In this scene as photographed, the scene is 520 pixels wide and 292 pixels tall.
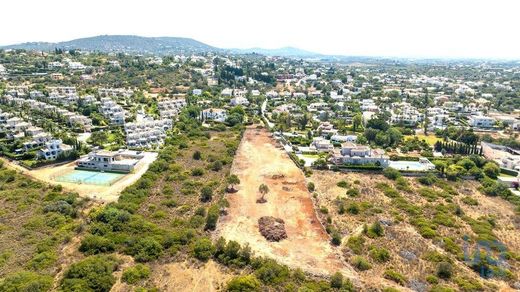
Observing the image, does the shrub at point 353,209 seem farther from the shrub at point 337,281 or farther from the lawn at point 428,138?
the lawn at point 428,138

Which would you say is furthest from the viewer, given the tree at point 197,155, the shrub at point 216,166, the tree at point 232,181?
the tree at point 197,155

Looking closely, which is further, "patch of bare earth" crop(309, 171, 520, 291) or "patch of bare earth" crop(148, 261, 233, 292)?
"patch of bare earth" crop(309, 171, 520, 291)

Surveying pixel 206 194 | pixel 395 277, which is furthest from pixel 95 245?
pixel 395 277

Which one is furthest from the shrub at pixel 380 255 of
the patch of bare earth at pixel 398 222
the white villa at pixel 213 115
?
the white villa at pixel 213 115

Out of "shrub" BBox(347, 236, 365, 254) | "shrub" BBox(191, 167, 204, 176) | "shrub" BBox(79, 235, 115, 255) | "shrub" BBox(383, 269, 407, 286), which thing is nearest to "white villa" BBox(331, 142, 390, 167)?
"shrub" BBox(191, 167, 204, 176)

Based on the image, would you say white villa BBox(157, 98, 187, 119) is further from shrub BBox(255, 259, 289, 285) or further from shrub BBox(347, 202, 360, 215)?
shrub BBox(255, 259, 289, 285)

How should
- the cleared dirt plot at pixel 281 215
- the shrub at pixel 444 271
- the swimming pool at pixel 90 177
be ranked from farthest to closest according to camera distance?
the swimming pool at pixel 90 177, the cleared dirt plot at pixel 281 215, the shrub at pixel 444 271
